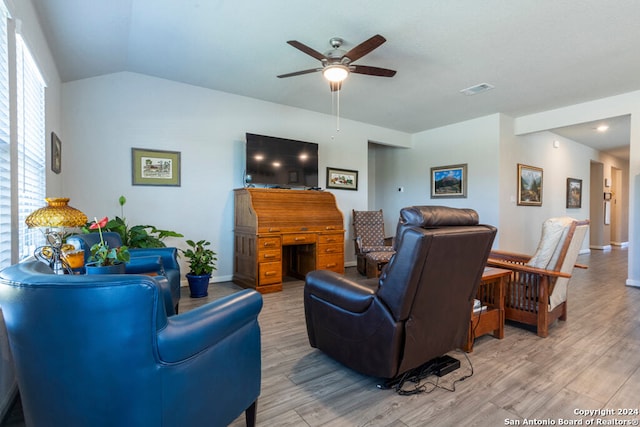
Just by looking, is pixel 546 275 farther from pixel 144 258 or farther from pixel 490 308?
pixel 144 258

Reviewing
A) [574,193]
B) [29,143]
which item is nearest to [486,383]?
[29,143]

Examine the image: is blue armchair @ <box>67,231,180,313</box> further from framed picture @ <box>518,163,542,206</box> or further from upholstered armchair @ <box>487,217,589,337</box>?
framed picture @ <box>518,163,542,206</box>

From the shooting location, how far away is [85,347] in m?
0.95

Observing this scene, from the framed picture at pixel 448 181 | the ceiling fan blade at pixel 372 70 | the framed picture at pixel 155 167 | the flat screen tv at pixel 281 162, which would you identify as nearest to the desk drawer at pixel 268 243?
the flat screen tv at pixel 281 162

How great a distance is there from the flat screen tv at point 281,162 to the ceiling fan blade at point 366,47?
2.02 metres

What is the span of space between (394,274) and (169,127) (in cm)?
362

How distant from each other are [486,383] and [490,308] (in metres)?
0.82

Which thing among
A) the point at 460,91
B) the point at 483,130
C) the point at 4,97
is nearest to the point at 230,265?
the point at 4,97

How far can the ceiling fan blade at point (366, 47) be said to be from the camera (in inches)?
97.7

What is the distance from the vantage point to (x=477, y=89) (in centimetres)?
420

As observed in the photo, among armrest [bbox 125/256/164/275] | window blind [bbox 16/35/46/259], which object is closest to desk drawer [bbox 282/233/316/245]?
armrest [bbox 125/256/164/275]

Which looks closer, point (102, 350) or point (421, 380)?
point (102, 350)

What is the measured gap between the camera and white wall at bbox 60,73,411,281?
11.7 ft

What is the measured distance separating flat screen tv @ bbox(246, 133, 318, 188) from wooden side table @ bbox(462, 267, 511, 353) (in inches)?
117
